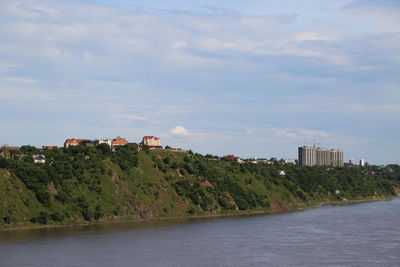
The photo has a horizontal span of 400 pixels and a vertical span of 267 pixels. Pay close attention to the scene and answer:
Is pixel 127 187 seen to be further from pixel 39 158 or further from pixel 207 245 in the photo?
pixel 207 245

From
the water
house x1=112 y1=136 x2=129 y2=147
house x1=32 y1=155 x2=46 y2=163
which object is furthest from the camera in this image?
house x1=112 y1=136 x2=129 y2=147

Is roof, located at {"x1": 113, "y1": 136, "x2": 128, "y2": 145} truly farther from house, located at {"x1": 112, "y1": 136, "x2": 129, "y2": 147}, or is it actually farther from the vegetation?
the vegetation

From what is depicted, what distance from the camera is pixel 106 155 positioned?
130 meters

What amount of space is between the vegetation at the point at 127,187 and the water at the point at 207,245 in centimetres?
621

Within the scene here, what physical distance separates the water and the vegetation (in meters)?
6.21

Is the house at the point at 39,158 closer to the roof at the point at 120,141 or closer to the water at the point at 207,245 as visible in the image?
the water at the point at 207,245

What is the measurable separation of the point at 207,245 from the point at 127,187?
126 feet

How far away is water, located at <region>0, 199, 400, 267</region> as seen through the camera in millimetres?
70312

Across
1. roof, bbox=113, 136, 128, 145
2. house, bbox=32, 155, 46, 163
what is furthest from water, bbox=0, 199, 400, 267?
roof, bbox=113, 136, 128, 145

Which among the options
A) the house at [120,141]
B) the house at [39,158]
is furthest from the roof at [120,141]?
the house at [39,158]

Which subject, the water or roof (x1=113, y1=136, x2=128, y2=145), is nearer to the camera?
the water

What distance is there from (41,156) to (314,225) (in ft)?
182

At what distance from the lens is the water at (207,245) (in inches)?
2768

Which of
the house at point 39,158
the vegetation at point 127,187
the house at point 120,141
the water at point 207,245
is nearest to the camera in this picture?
the water at point 207,245
